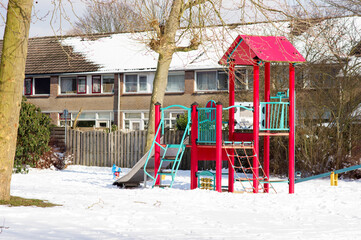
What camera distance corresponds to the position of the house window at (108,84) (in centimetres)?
3528

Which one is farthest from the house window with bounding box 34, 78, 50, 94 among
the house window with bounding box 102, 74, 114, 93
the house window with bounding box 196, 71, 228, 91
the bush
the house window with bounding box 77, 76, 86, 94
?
the bush

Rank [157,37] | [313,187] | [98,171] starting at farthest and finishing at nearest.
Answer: [98,171] < [157,37] < [313,187]

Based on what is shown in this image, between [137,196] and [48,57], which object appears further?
[48,57]

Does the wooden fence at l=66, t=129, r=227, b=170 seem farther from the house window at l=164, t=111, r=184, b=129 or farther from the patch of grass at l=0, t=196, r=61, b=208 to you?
the patch of grass at l=0, t=196, r=61, b=208

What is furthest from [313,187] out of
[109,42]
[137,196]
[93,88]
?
[109,42]

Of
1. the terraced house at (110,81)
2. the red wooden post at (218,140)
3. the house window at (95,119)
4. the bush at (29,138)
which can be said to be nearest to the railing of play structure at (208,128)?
the red wooden post at (218,140)

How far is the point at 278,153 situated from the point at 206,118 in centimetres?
510

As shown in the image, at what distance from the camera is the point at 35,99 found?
37.2m

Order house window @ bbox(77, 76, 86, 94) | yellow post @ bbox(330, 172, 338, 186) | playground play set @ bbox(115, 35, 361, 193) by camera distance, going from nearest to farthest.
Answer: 1. playground play set @ bbox(115, 35, 361, 193)
2. yellow post @ bbox(330, 172, 338, 186)
3. house window @ bbox(77, 76, 86, 94)

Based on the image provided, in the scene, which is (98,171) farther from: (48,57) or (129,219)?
(48,57)

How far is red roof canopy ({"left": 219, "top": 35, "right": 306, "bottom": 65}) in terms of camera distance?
44.5ft

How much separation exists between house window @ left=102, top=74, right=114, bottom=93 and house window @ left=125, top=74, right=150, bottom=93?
113cm

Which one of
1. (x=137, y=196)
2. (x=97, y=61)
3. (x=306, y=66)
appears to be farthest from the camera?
(x=97, y=61)

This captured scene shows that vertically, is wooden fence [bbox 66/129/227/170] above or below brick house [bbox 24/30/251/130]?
below
